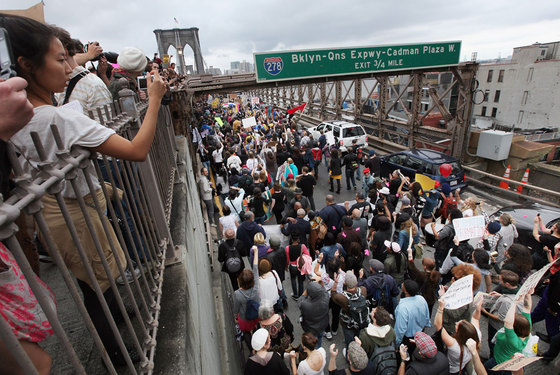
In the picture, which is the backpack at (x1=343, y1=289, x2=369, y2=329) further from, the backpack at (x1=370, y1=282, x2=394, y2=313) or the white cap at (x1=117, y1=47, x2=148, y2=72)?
the white cap at (x1=117, y1=47, x2=148, y2=72)

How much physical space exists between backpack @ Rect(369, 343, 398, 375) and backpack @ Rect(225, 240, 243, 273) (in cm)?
253

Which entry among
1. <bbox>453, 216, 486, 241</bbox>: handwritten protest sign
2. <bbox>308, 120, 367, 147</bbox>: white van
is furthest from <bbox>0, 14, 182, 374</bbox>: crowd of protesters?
<bbox>308, 120, 367, 147</bbox>: white van

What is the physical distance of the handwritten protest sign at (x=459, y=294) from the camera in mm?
3609

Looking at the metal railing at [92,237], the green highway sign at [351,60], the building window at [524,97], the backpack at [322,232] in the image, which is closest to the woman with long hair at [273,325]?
the metal railing at [92,237]

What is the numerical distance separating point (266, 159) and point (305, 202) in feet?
11.3

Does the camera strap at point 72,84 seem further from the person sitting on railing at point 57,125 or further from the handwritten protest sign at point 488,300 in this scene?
the handwritten protest sign at point 488,300

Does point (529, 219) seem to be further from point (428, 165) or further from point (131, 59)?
point (131, 59)

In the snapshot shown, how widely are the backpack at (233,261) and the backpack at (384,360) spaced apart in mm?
2534

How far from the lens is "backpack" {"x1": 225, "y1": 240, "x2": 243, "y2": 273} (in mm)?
5043

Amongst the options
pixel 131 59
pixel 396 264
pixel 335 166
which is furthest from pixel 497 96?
pixel 131 59

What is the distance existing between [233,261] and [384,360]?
2727mm

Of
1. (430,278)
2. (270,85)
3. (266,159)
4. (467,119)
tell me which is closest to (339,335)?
(430,278)

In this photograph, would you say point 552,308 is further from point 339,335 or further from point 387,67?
point 387,67

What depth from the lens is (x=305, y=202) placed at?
695 centimetres
